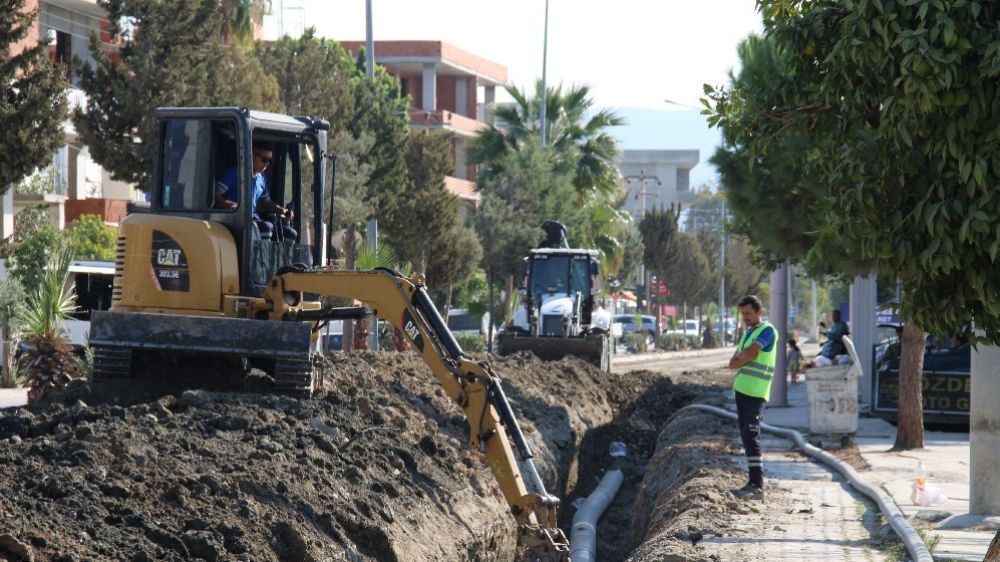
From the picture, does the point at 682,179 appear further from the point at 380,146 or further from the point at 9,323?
the point at 9,323

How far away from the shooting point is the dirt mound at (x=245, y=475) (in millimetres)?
7828

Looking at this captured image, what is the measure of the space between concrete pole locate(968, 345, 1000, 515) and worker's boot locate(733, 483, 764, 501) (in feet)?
6.38

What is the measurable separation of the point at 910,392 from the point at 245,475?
9.97 metres

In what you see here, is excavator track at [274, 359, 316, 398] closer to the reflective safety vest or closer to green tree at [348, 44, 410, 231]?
the reflective safety vest

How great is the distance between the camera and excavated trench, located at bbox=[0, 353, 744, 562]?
7852 millimetres

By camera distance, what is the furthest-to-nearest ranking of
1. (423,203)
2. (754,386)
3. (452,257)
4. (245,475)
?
(452,257) < (423,203) < (754,386) < (245,475)

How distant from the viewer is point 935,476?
14344 millimetres

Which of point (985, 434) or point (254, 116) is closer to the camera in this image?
point (985, 434)

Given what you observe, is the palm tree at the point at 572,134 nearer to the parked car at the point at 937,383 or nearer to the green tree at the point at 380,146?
the green tree at the point at 380,146

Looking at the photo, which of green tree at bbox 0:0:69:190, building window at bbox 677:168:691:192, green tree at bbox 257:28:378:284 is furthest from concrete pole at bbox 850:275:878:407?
building window at bbox 677:168:691:192

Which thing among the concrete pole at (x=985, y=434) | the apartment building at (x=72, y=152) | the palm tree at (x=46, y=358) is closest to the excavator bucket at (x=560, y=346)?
the palm tree at (x=46, y=358)

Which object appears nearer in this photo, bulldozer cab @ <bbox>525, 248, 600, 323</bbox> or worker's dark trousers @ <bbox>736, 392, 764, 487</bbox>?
worker's dark trousers @ <bbox>736, 392, 764, 487</bbox>

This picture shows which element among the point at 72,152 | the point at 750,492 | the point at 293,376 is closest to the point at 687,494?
the point at 750,492

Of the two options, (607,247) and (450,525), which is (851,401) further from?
(607,247)
